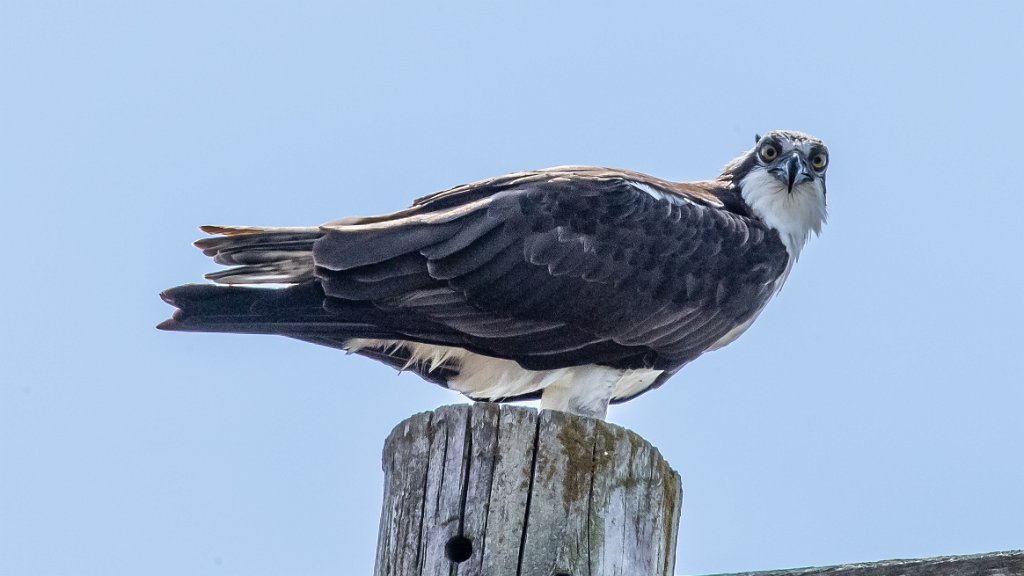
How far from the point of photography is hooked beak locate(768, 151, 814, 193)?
778 cm

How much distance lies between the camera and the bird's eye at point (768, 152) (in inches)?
316

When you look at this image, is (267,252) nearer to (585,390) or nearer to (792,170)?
(585,390)

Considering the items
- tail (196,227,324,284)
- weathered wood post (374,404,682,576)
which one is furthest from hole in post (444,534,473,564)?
tail (196,227,324,284)

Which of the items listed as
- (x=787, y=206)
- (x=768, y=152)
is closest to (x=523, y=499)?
(x=787, y=206)

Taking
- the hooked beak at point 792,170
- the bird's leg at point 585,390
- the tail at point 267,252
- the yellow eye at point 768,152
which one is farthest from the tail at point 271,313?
the yellow eye at point 768,152

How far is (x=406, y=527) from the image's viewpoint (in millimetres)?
3832

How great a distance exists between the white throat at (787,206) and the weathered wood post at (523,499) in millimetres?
4001

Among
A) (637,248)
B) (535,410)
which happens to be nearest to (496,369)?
(637,248)

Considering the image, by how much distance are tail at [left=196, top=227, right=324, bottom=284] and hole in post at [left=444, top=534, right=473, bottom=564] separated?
300cm

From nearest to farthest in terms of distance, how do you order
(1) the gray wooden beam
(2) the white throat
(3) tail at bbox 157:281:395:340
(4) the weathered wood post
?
1. (1) the gray wooden beam
2. (4) the weathered wood post
3. (3) tail at bbox 157:281:395:340
4. (2) the white throat

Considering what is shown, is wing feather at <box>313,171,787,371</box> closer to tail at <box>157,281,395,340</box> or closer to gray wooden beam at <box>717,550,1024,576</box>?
tail at <box>157,281,395,340</box>

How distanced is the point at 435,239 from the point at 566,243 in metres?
0.70

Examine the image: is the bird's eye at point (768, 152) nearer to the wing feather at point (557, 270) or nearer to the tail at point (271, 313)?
the wing feather at point (557, 270)

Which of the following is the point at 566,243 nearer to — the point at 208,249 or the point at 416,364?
the point at 416,364
